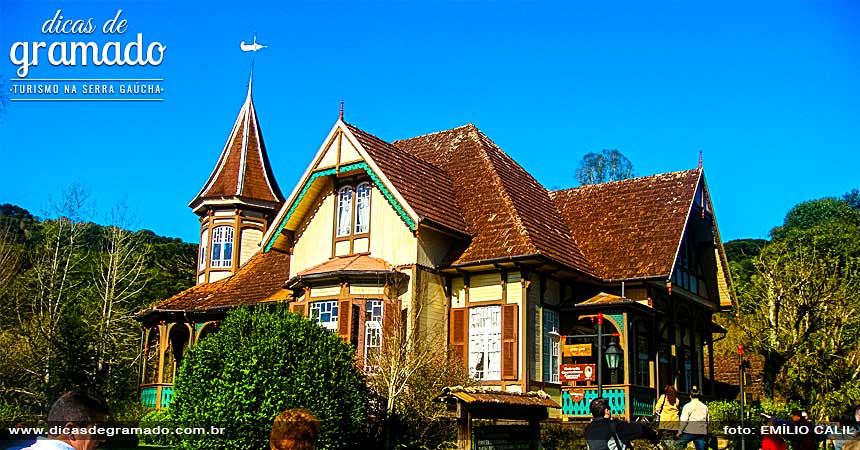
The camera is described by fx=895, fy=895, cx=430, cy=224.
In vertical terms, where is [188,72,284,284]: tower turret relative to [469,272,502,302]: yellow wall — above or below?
above

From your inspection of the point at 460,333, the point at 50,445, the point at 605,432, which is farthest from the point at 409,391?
the point at 50,445

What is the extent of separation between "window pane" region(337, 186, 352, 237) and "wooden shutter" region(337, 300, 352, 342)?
253cm

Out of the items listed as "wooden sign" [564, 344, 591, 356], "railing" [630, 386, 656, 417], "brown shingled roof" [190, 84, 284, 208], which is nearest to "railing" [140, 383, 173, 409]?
"brown shingled roof" [190, 84, 284, 208]

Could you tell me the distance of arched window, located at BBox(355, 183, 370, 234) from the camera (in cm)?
2510

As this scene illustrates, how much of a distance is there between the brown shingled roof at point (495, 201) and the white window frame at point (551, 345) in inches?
61.0

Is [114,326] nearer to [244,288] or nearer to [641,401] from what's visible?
[244,288]

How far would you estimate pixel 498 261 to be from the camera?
23375 mm

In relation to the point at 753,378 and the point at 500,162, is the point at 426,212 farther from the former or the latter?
the point at 753,378

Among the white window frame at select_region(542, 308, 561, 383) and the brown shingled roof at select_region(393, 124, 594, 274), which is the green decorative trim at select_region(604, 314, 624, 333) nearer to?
the white window frame at select_region(542, 308, 561, 383)

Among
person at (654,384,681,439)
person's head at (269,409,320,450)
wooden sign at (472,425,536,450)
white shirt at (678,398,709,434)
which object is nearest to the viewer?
person's head at (269,409,320,450)

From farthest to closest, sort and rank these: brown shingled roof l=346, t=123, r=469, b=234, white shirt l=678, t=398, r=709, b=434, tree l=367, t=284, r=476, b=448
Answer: brown shingled roof l=346, t=123, r=469, b=234 → tree l=367, t=284, r=476, b=448 → white shirt l=678, t=398, r=709, b=434

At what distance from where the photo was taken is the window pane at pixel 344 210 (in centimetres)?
2556

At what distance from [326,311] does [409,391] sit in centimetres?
553

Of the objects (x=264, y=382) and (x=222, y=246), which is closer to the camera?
(x=264, y=382)
